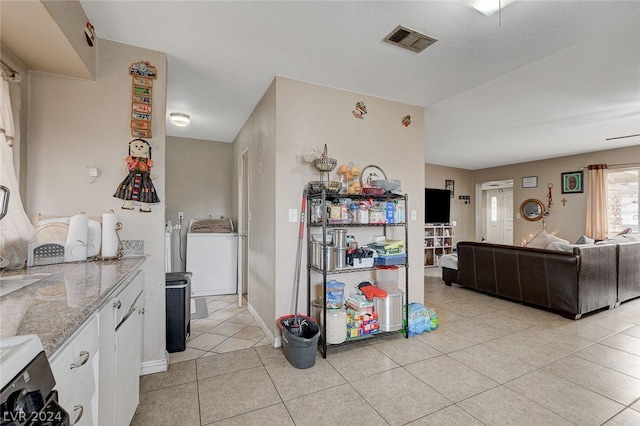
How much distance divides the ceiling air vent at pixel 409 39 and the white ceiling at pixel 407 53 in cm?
5

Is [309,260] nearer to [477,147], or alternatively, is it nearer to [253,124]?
[253,124]

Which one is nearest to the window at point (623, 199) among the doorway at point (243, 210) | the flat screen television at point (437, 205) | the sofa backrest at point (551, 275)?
the sofa backrest at point (551, 275)

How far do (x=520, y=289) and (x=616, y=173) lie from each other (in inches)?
162

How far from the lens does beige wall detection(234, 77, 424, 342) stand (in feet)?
8.65

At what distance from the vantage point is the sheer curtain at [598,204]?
221 inches

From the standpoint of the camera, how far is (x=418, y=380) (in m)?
2.10

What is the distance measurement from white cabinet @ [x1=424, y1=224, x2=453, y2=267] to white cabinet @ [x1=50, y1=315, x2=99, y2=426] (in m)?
6.79

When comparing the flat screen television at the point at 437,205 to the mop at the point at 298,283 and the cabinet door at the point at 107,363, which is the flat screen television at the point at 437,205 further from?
the cabinet door at the point at 107,363

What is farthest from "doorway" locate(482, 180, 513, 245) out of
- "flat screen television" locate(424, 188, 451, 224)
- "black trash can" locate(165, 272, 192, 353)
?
"black trash can" locate(165, 272, 192, 353)

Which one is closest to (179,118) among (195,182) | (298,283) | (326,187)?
(195,182)

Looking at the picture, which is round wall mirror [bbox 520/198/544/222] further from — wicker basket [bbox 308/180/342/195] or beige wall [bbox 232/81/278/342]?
beige wall [bbox 232/81/278/342]

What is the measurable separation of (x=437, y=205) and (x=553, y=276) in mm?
3751

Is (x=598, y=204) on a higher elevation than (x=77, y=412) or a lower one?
higher

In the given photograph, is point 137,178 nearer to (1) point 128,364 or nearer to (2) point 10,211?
(2) point 10,211
